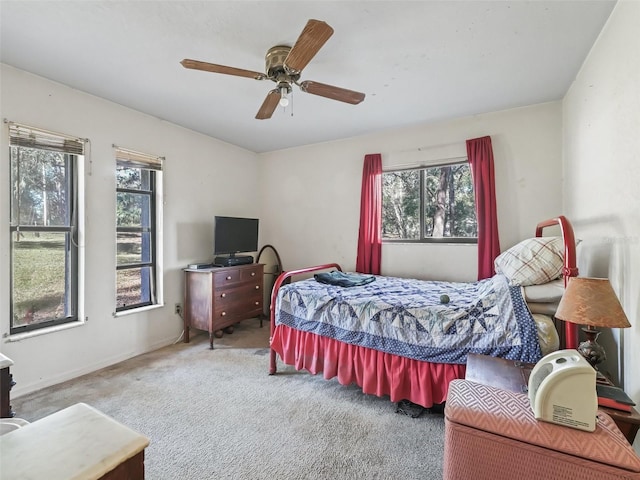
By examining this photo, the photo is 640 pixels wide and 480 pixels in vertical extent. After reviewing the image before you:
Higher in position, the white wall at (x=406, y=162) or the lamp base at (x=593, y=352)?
the white wall at (x=406, y=162)

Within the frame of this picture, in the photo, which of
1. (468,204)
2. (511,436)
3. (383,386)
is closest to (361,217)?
(468,204)

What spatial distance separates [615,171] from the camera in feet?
5.43

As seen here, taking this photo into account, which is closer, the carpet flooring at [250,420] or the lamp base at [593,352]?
the lamp base at [593,352]

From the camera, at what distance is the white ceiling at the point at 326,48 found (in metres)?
1.64

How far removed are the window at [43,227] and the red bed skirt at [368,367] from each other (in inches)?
76.5

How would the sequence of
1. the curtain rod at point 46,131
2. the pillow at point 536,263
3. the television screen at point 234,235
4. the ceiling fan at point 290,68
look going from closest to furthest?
the ceiling fan at point 290,68 → the pillow at point 536,263 → the curtain rod at point 46,131 → the television screen at point 234,235

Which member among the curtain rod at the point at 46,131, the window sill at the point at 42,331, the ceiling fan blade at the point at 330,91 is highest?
the ceiling fan blade at the point at 330,91

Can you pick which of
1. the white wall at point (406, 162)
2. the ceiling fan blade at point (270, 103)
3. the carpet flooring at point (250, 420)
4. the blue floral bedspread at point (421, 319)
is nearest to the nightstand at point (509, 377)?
the blue floral bedspread at point (421, 319)

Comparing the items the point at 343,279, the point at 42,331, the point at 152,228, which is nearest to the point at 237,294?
the point at 152,228

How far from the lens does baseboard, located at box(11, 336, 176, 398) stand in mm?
2256

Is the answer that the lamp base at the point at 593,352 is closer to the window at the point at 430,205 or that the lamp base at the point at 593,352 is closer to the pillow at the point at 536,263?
the pillow at the point at 536,263

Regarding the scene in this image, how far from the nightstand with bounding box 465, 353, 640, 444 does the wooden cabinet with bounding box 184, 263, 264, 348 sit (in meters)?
2.58

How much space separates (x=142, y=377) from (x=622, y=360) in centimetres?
338

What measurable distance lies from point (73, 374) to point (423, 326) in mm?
2983
